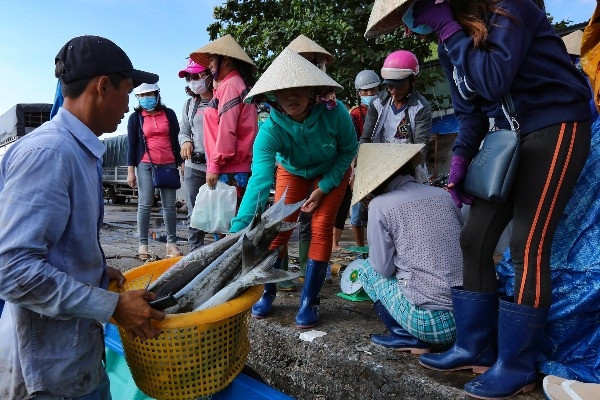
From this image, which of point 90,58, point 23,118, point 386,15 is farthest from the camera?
point 23,118

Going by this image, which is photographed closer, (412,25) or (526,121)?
(526,121)

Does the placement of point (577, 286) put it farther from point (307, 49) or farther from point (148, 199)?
point (148, 199)

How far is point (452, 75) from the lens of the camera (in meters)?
2.51

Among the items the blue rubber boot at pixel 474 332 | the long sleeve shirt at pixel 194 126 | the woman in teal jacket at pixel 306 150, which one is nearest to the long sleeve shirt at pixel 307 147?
the woman in teal jacket at pixel 306 150

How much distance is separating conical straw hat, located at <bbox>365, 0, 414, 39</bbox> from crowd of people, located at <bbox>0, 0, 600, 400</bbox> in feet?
0.04

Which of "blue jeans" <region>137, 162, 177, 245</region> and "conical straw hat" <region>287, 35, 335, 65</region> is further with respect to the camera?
"blue jeans" <region>137, 162, 177, 245</region>

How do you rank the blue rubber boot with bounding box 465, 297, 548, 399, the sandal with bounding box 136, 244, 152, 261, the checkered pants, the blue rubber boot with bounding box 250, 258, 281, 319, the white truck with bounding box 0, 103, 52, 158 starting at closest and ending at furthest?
the blue rubber boot with bounding box 465, 297, 548, 399 < the checkered pants < the blue rubber boot with bounding box 250, 258, 281, 319 < the sandal with bounding box 136, 244, 152, 261 < the white truck with bounding box 0, 103, 52, 158

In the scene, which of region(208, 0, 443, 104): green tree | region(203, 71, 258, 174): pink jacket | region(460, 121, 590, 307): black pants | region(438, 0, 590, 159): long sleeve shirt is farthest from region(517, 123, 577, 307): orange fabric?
region(208, 0, 443, 104): green tree

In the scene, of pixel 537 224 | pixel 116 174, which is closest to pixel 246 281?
pixel 537 224

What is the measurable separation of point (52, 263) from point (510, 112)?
1.99 m

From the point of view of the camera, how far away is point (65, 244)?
1640mm

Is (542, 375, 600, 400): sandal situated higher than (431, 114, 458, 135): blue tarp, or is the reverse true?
(431, 114, 458, 135): blue tarp

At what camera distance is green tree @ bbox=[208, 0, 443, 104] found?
959 cm

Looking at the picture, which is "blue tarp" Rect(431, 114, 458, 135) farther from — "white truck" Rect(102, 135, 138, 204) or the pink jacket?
"white truck" Rect(102, 135, 138, 204)
